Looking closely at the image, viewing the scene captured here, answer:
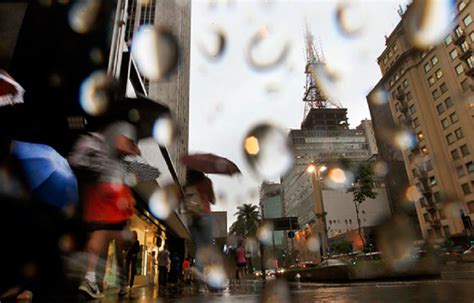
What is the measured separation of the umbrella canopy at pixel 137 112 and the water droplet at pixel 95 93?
5.3 inches

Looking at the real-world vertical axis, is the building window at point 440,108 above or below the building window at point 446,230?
above

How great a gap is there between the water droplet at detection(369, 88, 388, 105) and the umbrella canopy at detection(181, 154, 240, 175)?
6385 cm

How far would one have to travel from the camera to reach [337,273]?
34.8 feet

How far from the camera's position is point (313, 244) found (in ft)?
257

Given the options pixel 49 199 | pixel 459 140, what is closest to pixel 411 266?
pixel 49 199

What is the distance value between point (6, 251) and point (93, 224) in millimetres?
672

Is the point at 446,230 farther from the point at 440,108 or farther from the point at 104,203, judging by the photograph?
the point at 104,203

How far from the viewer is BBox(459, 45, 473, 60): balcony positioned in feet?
131

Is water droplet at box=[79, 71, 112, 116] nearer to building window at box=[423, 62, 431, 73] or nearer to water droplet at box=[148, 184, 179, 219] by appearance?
water droplet at box=[148, 184, 179, 219]

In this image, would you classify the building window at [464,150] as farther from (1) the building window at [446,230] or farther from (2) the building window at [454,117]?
(1) the building window at [446,230]

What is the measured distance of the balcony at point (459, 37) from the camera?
41.1 metres

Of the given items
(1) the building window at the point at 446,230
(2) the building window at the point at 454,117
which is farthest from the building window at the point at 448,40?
(1) the building window at the point at 446,230

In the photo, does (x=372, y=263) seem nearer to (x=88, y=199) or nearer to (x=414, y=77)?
(x=88, y=199)

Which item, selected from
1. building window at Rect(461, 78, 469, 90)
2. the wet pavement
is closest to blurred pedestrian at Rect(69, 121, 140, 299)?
the wet pavement
